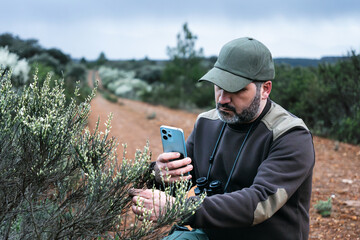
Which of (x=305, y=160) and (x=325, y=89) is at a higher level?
(x=305, y=160)

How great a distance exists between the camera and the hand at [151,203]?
6.82ft

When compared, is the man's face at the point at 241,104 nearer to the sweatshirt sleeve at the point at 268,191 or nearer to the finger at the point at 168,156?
the sweatshirt sleeve at the point at 268,191

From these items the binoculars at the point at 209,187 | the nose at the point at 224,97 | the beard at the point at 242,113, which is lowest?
the binoculars at the point at 209,187

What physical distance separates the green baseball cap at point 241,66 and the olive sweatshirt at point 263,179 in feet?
0.82

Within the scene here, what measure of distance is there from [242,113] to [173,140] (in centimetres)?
47

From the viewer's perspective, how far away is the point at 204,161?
9.39ft

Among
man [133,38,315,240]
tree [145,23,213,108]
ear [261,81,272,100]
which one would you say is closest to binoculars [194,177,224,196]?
man [133,38,315,240]

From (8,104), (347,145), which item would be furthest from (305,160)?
(347,145)

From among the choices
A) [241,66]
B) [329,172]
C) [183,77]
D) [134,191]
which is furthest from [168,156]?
[183,77]

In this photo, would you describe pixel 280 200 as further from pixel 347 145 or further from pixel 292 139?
pixel 347 145

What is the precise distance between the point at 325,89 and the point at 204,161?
9592 mm

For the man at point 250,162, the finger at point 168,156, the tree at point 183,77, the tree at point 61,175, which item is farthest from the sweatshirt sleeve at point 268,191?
the tree at point 183,77

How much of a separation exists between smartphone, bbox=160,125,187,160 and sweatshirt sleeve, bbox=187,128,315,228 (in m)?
0.43

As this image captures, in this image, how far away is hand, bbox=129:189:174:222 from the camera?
2.08 metres
